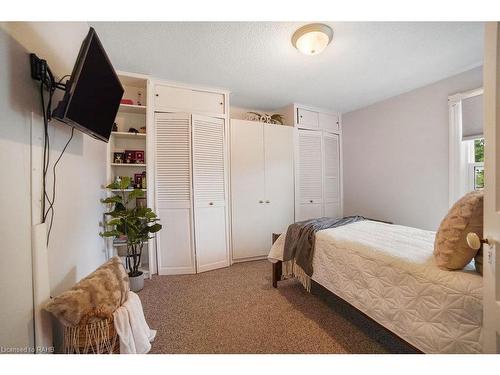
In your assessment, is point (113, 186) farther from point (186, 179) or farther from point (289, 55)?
point (289, 55)

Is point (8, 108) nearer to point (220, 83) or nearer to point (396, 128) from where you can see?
point (220, 83)

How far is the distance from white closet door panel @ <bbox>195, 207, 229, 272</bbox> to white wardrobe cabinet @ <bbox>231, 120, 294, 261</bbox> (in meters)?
0.20

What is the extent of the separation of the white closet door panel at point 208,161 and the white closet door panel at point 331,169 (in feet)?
6.50

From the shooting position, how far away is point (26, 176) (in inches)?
38.9

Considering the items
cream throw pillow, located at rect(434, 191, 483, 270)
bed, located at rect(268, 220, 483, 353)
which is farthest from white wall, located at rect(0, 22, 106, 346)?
cream throw pillow, located at rect(434, 191, 483, 270)

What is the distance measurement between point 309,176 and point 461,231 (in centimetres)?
252

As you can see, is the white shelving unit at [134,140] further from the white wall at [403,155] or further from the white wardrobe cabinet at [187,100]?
the white wall at [403,155]

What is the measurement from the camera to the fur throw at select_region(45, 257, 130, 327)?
3.18 feet

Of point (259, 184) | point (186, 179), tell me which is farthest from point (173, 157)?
point (259, 184)

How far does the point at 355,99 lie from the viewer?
122 inches

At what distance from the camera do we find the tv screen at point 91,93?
1.03 metres

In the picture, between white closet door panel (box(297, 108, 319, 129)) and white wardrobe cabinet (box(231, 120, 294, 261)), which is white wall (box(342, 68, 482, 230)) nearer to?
white closet door panel (box(297, 108, 319, 129))

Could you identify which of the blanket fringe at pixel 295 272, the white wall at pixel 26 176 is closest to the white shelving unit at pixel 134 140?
the white wall at pixel 26 176
